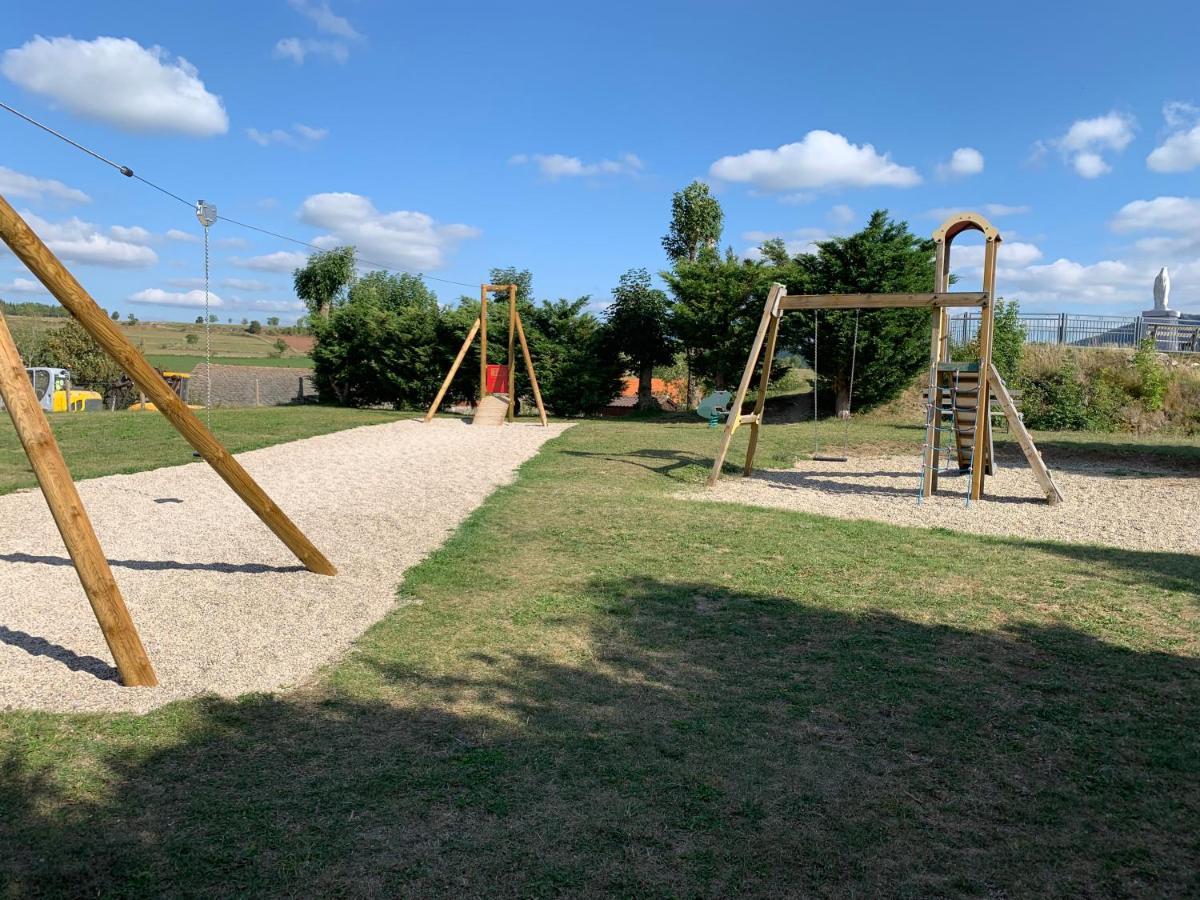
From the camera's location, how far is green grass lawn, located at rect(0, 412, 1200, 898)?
2.66 meters

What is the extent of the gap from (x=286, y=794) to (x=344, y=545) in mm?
4298

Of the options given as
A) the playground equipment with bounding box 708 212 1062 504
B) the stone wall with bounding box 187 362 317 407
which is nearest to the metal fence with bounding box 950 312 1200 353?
the playground equipment with bounding box 708 212 1062 504

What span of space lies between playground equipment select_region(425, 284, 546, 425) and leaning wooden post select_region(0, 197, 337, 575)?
13.4m

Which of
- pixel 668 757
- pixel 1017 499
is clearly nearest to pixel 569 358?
pixel 1017 499

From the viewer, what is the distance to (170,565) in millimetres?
6457

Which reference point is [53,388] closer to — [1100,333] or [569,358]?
[569,358]

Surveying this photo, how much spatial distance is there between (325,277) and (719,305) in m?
27.9

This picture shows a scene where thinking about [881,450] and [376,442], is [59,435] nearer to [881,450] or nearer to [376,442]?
[376,442]

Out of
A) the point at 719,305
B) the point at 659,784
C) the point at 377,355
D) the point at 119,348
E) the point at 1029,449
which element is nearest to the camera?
the point at 659,784

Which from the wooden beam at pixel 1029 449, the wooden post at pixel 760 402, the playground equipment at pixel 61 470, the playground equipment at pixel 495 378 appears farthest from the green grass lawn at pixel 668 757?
the playground equipment at pixel 495 378

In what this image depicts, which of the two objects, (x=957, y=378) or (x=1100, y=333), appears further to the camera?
(x=1100, y=333)

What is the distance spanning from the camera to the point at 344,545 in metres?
7.24

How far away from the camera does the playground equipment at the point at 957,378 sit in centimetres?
998

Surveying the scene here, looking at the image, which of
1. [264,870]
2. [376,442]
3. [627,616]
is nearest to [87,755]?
[264,870]
